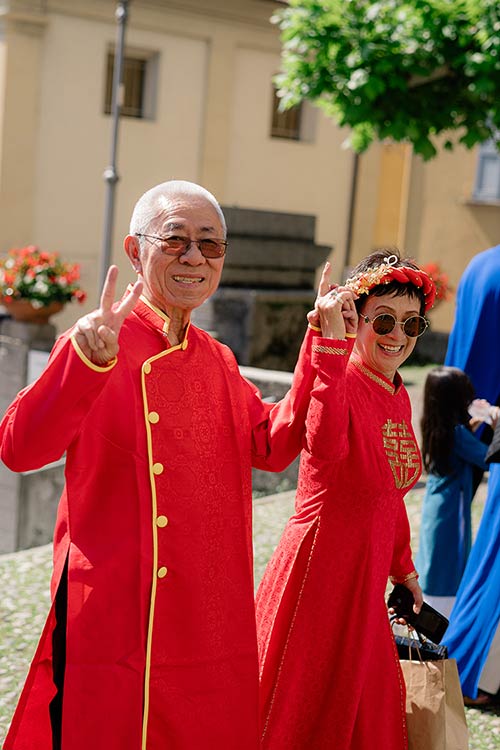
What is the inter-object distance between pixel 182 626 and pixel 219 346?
0.79 meters

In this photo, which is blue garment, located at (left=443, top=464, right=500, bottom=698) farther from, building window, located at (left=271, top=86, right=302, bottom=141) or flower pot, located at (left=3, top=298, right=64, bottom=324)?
building window, located at (left=271, top=86, right=302, bottom=141)

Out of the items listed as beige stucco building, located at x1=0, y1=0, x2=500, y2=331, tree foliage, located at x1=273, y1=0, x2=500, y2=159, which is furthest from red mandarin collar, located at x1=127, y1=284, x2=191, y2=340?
beige stucco building, located at x1=0, y1=0, x2=500, y2=331

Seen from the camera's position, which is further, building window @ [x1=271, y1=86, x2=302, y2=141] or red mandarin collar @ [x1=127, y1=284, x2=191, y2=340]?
building window @ [x1=271, y1=86, x2=302, y2=141]

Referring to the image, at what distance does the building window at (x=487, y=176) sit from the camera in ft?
66.2

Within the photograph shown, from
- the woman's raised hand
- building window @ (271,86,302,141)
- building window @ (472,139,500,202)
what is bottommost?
the woman's raised hand

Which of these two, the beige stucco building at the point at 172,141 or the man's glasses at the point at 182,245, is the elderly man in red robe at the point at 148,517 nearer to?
the man's glasses at the point at 182,245

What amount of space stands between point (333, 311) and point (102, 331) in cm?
74

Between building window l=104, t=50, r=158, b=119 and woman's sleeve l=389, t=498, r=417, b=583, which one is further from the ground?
building window l=104, t=50, r=158, b=119

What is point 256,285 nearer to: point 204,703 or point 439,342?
point 439,342

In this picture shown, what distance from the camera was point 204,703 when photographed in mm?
3162

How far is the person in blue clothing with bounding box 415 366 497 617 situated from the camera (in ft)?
18.4

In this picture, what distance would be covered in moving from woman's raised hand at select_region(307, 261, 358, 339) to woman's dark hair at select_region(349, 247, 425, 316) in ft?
1.15

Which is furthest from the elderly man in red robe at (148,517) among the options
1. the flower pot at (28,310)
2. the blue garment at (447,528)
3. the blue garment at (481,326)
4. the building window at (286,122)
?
the building window at (286,122)

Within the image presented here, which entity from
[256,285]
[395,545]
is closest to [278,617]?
[395,545]
